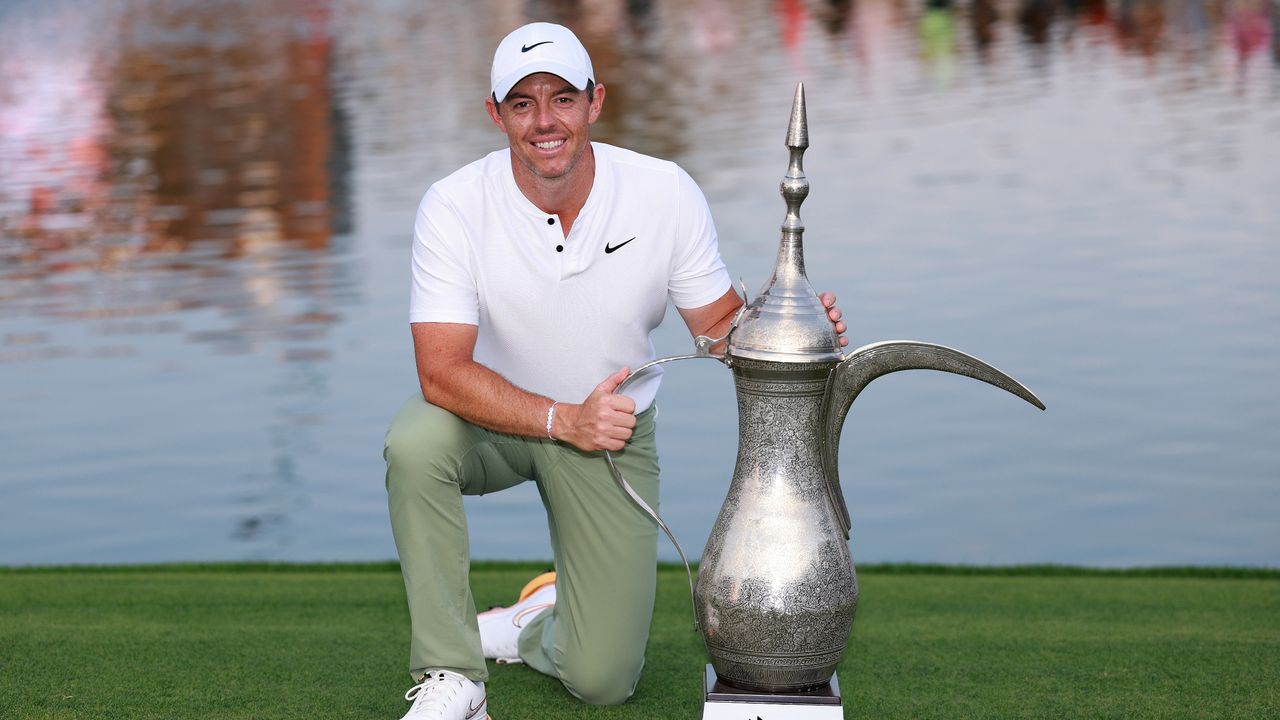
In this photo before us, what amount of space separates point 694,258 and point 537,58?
0.58 meters

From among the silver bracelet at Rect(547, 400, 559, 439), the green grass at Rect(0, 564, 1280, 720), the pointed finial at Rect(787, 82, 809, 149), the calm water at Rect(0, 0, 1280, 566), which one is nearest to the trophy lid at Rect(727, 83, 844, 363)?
the pointed finial at Rect(787, 82, 809, 149)

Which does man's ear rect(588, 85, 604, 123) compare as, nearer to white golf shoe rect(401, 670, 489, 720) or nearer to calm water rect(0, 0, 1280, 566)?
white golf shoe rect(401, 670, 489, 720)

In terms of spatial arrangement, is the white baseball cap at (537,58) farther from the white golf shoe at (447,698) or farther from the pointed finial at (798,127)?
the white golf shoe at (447,698)

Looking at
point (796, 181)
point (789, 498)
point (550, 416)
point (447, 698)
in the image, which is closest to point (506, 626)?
point (447, 698)

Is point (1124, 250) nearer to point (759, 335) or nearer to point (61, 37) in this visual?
point (759, 335)

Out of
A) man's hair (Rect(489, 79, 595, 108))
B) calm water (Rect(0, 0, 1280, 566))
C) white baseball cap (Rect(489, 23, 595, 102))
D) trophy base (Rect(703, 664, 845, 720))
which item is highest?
white baseball cap (Rect(489, 23, 595, 102))

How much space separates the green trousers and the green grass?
118 mm

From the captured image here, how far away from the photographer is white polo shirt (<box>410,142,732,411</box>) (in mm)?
3596

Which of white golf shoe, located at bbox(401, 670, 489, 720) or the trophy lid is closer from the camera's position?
the trophy lid

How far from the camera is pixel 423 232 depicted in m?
3.54

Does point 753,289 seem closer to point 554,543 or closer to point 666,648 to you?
point 666,648

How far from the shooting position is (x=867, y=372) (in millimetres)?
2938

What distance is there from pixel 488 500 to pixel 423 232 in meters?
3.56

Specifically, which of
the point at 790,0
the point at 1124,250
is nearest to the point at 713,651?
the point at 1124,250
